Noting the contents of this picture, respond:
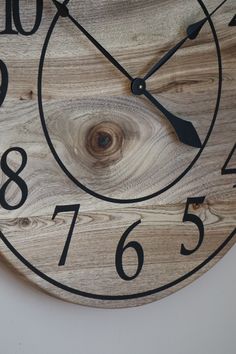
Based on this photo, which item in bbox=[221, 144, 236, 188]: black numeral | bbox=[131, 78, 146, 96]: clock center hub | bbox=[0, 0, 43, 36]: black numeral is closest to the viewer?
bbox=[0, 0, 43, 36]: black numeral

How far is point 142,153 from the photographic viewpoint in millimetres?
1180

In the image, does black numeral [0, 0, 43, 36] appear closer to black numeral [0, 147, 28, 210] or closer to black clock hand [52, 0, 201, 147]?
black clock hand [52, 0, 201, 147]

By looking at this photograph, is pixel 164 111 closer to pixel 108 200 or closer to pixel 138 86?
pixel 138 86

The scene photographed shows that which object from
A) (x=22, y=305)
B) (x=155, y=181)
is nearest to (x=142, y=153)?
(x=155, y=181)

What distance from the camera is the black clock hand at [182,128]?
1.17 metres

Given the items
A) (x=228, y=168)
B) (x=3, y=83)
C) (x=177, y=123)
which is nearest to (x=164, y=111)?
(x=177, y=123)

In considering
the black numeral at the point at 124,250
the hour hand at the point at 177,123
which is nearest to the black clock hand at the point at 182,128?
the hour hand at the point at 177,123

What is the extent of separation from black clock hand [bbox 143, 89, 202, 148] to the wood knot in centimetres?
8

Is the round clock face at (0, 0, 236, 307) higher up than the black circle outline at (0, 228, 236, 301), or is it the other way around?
the round clock face at (0, 0, 236, 307)

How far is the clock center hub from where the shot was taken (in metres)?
1.15

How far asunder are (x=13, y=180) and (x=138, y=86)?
0.26 meters

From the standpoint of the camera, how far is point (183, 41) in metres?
1.18

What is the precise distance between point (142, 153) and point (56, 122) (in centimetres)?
17

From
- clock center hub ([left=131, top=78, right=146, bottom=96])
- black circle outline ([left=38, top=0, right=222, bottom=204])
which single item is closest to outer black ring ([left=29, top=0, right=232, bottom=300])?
black circle outline ([left=38, top=0, right=222, bottom=204])
